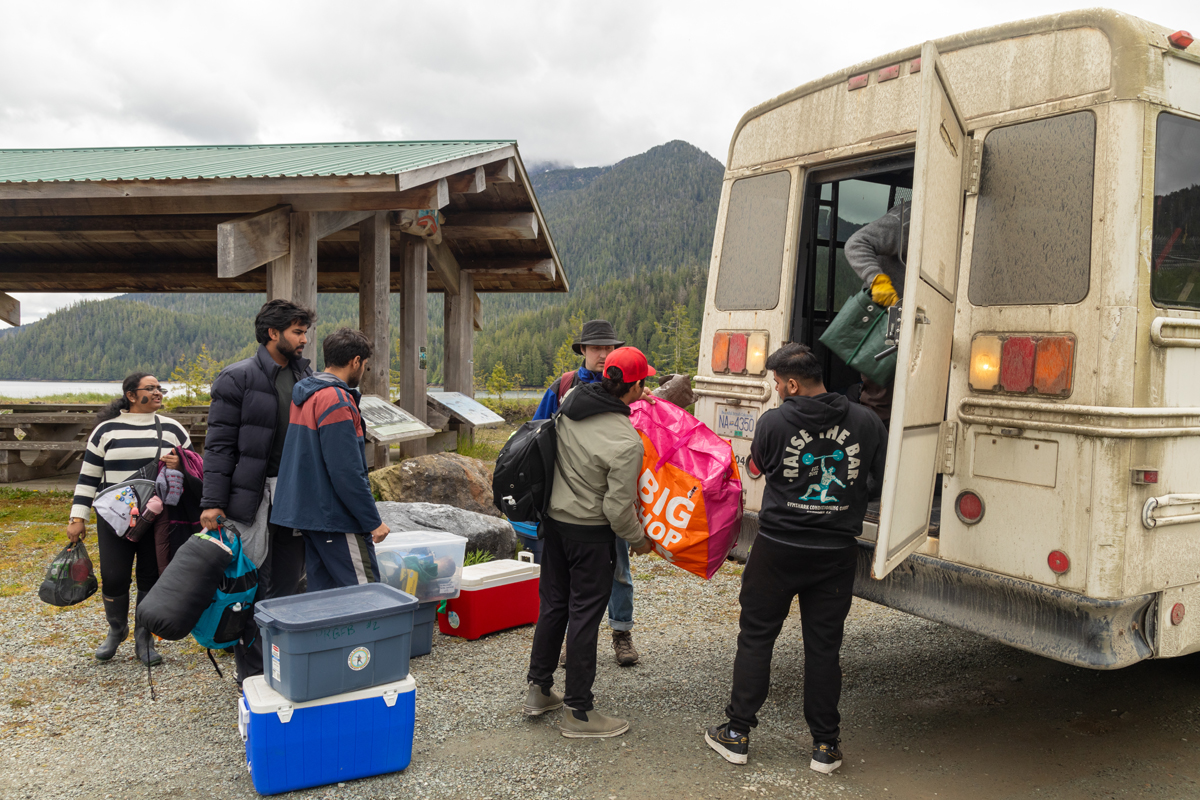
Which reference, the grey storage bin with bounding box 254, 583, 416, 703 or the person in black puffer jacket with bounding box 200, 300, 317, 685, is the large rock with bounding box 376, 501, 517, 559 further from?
the grey storage bin with bounding box 254, 583, 416, 703

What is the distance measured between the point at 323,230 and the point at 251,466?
159 inches

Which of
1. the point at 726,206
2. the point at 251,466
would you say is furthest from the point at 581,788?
the point at 726,206

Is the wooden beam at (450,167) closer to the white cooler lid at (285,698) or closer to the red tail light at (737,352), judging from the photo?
the red tail light at (737,352)

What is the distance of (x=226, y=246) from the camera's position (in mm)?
6230

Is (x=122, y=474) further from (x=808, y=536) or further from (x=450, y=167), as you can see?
(x=450, y=167)

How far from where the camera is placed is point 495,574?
192 inches

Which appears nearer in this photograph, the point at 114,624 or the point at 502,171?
the point at 114,624

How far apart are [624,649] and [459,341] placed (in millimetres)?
7806

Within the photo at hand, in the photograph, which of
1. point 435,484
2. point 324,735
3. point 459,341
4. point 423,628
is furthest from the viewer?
point 459,341

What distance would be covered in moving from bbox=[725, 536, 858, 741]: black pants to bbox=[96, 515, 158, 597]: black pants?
10.4 feet

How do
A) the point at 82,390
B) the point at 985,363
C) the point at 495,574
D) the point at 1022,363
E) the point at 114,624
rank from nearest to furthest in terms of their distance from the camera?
the point at 1022,363, the point at 985,363, the point at 114,624, the point at 495,574, the point at 82,390

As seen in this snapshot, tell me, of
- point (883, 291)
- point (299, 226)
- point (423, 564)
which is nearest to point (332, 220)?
point (299, 226)

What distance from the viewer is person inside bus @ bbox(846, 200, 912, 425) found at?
401cm

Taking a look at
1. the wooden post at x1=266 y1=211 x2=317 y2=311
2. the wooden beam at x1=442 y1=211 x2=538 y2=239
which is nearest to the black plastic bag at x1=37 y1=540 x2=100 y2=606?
the wooden post at x1=266 y1=211 x2=317 y2=311
